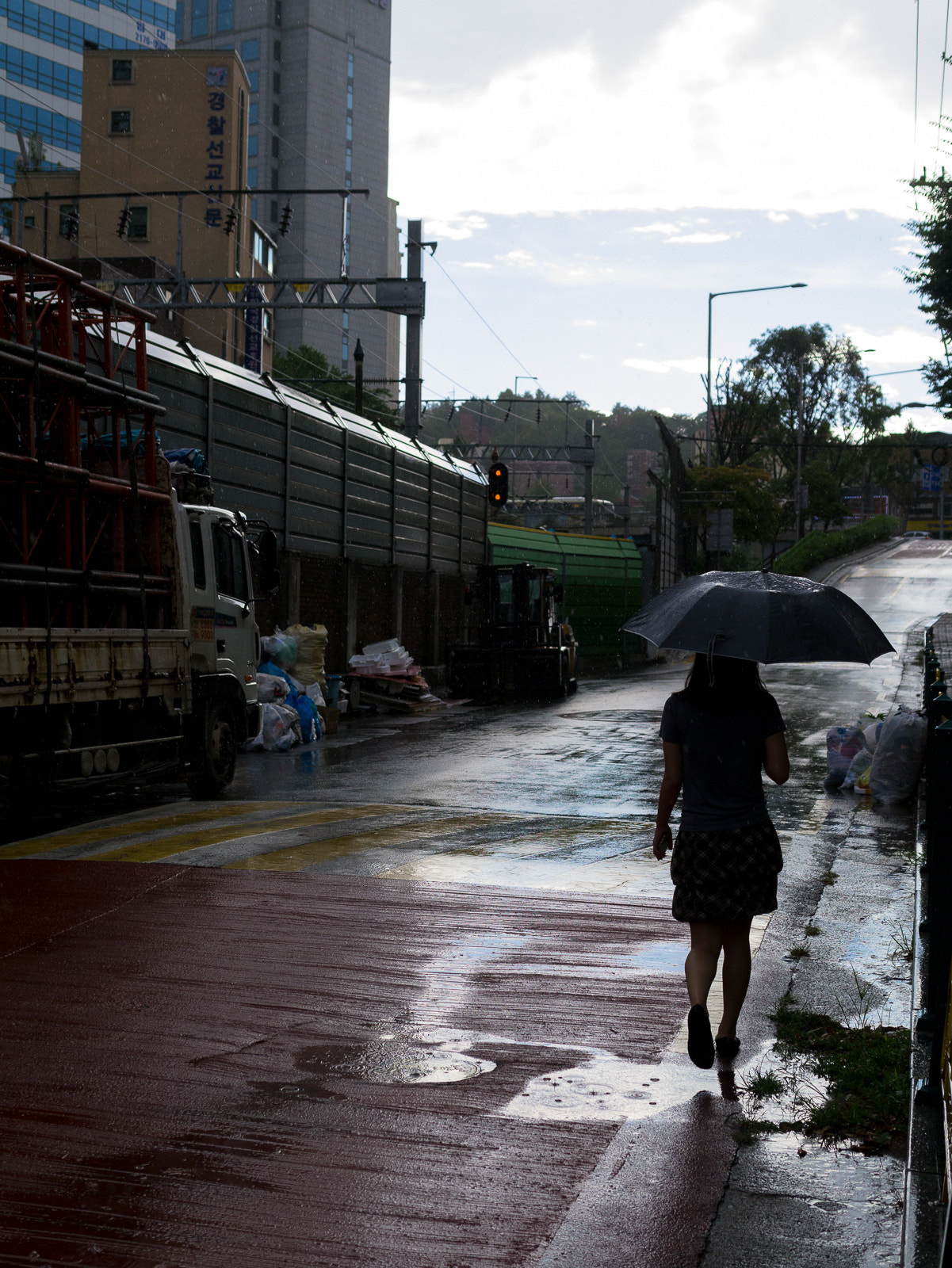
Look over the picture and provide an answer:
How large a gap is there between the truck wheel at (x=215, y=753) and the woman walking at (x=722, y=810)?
26.7 ft

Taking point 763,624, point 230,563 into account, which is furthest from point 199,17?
point 763,624

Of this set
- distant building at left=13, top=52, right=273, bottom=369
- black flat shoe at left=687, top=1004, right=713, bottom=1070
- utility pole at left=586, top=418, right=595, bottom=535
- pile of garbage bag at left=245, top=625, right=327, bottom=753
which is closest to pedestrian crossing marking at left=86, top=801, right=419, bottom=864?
pile of garbage bag at left=245, top=625, right=327, bottom=753

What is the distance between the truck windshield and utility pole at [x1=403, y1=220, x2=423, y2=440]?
17117 mm

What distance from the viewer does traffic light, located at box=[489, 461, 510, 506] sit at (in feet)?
109

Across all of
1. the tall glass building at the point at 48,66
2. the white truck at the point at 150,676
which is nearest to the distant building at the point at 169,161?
the tall glass building at the point at 48,66

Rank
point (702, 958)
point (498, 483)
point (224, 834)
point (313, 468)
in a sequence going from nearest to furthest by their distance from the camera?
point (702, 958) < point (224, 834) < point (313, 468) < point (498, 483)

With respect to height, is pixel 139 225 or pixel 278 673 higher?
pixel 139 225

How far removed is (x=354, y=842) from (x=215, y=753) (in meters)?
3.06

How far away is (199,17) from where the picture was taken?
124938 mm

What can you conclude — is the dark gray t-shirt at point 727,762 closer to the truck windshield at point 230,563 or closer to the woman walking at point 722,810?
the woman walking at point 722,810

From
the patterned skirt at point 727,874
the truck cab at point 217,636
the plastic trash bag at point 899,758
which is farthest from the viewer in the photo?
the truck cab at point 217,636

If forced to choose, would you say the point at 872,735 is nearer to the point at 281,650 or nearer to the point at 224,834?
the point at 224,834

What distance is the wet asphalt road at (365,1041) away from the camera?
12.7ft

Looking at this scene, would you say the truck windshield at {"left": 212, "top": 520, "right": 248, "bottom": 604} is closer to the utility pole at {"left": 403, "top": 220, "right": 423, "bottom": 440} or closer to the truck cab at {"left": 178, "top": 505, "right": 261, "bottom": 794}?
the truck cab at {"left": 178, "top": 505, "right": 261, "bottom": 794}
